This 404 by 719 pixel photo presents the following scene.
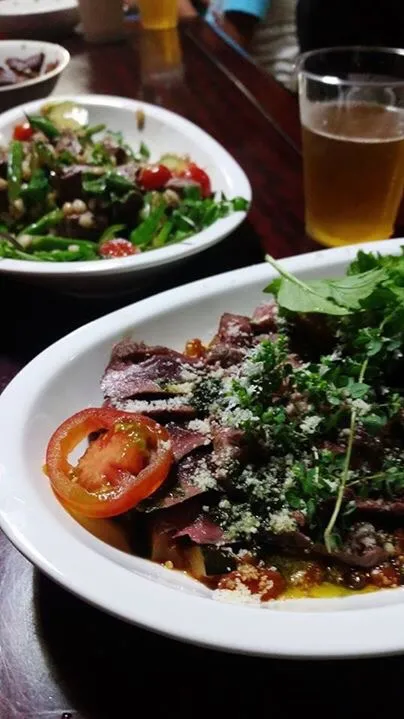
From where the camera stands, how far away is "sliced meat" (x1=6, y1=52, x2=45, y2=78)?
3623 mm

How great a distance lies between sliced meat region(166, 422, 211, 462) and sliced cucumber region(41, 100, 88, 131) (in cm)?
196

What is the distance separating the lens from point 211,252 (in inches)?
95.7

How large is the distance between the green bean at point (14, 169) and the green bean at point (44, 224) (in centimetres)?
15

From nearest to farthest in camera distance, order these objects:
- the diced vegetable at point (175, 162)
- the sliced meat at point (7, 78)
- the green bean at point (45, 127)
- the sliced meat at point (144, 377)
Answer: the sliced meat at point (144, 377), the diced vegetable at point (175, 162), the green bean at point (45, 127), the sliced meat at point (7, 78)

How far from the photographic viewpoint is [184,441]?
4.82 feet

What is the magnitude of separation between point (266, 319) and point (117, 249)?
0.71 metres

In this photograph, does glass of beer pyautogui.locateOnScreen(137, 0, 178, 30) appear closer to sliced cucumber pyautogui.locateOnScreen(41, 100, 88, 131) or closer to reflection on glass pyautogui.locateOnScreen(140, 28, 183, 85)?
reflection on glass pyautogui.locateOnScreen(140, 28, 183, 85)

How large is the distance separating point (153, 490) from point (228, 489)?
0.49ft

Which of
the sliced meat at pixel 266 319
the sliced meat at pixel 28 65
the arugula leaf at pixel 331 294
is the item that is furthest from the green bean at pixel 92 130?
the arugula leaf at pixel 331 294

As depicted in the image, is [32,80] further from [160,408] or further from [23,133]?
[160,408]

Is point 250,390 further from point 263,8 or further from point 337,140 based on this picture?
point 263,8

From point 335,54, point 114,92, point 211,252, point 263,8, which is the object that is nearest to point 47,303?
point 211,252

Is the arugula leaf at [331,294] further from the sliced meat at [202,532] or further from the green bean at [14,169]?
the green bean at [14,169]

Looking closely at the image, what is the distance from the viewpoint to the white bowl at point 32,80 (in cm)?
329
